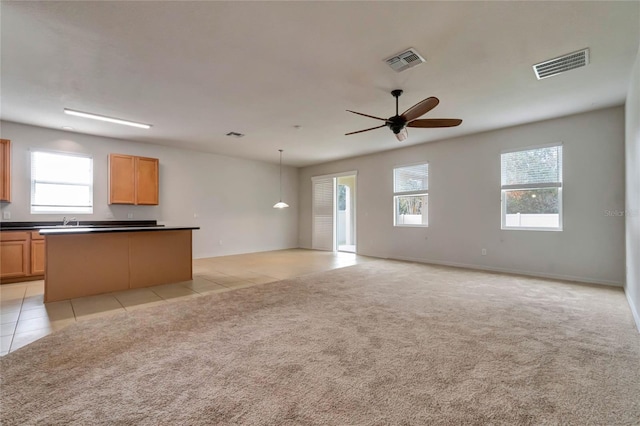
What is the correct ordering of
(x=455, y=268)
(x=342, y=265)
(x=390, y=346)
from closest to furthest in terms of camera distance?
(x=390, y=346)
(x=455, y=268)
(x=342, y=265)

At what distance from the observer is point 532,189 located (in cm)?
532

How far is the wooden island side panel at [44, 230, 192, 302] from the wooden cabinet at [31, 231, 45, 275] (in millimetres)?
1784

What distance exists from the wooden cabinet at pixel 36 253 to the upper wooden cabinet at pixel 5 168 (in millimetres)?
829

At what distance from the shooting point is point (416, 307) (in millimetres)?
3518

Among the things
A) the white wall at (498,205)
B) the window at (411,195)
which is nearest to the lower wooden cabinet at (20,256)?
the white wall at (498,205)

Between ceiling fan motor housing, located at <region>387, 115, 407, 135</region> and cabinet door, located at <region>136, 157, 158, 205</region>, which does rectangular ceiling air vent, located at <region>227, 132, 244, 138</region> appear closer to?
cabinet door, located at <region>136, 157, 158, 205</region>

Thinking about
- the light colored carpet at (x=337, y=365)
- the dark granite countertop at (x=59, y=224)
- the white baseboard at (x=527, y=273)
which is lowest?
the light colored carpet at (x=337, y=365)

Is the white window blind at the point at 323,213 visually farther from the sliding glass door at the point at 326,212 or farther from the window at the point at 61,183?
the window at the point at 61,183

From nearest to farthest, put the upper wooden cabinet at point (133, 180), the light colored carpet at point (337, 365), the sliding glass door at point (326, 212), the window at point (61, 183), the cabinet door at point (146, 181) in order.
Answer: the light colored carpet at point (337, 365) < the window at point (61, 183) < the upper wooden cabinet at point (133, 180) < the cabinet door at point (146, 181) < the sliding glass door at point (326, 212)

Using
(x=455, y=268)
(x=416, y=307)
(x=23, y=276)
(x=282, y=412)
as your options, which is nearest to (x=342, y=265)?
(x=455, y=268)

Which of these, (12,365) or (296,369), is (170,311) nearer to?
(12,365)

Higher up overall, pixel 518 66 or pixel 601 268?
pixel 518 66

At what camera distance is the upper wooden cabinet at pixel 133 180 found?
19.7 ft

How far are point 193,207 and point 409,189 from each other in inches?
216
